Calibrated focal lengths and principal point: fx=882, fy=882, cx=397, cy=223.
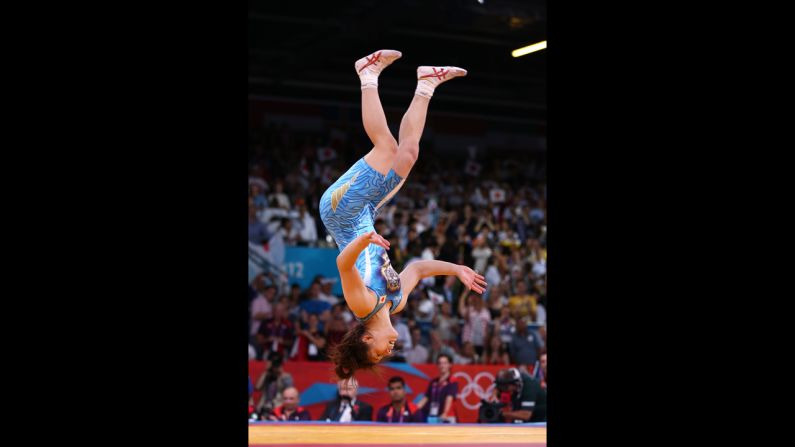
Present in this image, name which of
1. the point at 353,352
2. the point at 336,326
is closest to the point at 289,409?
the point at 336,326

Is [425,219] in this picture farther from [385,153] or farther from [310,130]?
[385,153]

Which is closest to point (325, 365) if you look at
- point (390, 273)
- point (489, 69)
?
point (390, 273)

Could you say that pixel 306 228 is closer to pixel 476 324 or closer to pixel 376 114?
pixel 476 324

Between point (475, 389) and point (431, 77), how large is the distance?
571cm

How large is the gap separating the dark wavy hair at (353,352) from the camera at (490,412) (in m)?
4.83

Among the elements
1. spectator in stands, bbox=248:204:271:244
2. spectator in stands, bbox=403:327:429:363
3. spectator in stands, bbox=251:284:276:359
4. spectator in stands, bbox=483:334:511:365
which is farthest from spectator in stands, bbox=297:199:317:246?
spectator in stands, bbox=483:334:511:365

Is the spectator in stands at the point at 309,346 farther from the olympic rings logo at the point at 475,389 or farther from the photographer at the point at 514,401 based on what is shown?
the photographer at the point at 514,401

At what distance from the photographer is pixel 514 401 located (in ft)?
36.5

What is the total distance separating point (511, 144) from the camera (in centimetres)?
2002

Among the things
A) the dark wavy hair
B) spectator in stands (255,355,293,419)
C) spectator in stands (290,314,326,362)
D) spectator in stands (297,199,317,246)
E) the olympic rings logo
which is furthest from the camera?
spectator in stands (297,199,317,246)

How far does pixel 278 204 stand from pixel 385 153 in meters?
8.24

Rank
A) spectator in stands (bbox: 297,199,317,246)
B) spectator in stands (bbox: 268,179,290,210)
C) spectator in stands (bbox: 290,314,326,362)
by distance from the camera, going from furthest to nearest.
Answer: spectator in stands (bbox: 268,179,290,210) < spectator in stands (bbox: 297,199,317,246) < spectator in stands (bbox: 290,314,326,362)

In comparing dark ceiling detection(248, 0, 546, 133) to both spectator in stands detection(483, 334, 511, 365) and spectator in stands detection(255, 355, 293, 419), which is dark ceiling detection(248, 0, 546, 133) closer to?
spectator in stands detection(483, 334, 511, 365)

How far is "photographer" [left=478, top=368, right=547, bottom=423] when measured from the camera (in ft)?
36.2
